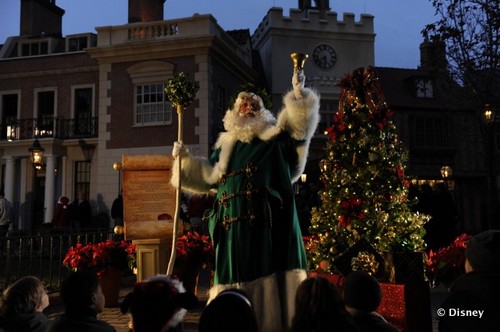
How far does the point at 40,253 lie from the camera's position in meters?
8.16

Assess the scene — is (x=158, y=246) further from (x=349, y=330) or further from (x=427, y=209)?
(x=427, y=209)

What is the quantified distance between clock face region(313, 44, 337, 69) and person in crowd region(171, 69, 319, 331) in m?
22.1

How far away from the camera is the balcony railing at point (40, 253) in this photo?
7434mm

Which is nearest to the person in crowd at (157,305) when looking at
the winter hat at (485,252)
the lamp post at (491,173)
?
the winter hat at (485,252)

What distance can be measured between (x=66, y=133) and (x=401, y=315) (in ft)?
61.4

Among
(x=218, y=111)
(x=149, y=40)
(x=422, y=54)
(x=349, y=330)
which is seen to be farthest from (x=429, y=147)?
(x=349, y=330)

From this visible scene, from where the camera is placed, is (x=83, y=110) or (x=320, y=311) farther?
(x=83, y=110)

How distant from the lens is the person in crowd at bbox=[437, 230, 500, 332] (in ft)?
8.04

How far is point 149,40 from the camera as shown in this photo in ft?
61.5

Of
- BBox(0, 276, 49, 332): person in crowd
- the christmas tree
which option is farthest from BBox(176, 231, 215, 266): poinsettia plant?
BBox(0, 276, 49, 332): person in crowd

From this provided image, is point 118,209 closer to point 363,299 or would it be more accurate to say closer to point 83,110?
point 83,110

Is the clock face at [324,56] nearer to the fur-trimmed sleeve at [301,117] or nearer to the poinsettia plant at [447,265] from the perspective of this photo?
the poinsettia plant at [447,265]

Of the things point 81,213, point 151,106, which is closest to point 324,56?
point 151,106

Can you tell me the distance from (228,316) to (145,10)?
21.7 m
